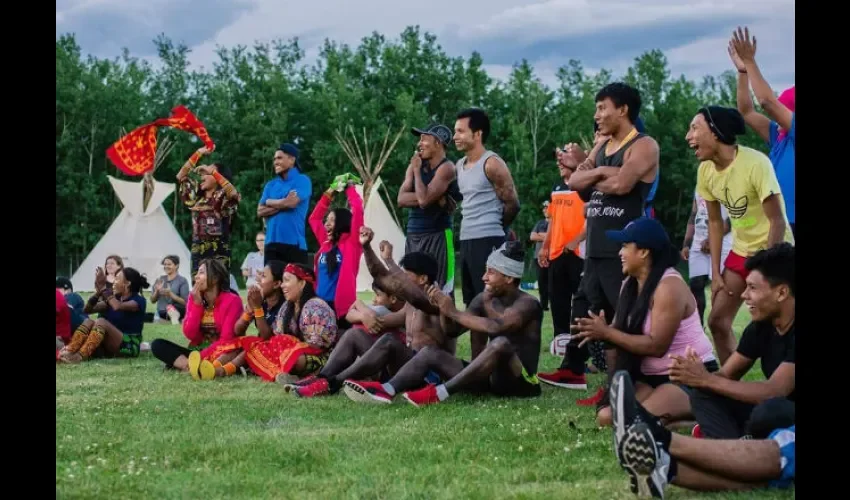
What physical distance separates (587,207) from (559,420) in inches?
60.4

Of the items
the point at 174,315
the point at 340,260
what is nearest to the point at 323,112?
the point at 174,315

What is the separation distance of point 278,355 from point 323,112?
3378 cm

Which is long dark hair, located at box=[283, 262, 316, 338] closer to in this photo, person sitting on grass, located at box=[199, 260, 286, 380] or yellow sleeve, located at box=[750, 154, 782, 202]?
person sitting on grass, located at box=[199, 260, 286, 380]

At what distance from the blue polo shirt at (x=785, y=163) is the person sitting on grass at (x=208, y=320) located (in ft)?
14.6

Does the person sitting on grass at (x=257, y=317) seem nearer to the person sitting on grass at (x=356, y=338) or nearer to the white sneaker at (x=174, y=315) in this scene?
the person sitting on grass at (x=356, y=338)

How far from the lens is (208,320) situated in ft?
30.2

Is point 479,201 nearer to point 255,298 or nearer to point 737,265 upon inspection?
point 255,298

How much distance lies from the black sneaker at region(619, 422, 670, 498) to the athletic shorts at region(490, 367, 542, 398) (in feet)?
8.96

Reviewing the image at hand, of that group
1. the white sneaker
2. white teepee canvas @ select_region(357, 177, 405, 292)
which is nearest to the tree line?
white teepee canvas @ select_region(357, 177, 405, 292)

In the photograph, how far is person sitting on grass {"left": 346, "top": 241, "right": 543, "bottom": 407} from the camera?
6.56 m

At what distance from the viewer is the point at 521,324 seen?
22.0 ft

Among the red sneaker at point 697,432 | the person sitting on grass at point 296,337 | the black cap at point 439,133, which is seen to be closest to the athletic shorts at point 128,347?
the person sitting on grass at point 296,337

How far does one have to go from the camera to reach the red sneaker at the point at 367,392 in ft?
21.6

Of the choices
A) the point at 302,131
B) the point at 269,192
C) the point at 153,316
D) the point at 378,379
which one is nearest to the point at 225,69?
the point at 302,131
